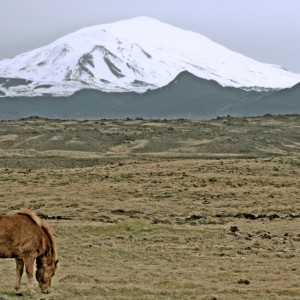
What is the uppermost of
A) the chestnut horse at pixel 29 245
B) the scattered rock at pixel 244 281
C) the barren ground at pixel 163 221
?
the chestnut horse at pixel 29 245

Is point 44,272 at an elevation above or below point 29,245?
below

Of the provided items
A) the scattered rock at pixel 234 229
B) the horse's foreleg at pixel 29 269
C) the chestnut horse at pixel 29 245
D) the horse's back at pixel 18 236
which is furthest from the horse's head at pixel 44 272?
the scattered rock at pixel 234 229

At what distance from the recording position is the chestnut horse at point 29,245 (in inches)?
531

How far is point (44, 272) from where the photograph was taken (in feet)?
45.9

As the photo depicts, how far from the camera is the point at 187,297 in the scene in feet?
45.6

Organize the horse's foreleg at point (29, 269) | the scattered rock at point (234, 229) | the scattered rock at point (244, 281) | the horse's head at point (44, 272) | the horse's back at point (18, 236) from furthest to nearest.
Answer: the scattered rock at point (234, 229)
the scattered rock at point (244, 281)
the horse's head at point (44, 272)
the horse's foreleg at point (29, 269)
the horse's back at point (18, 236)

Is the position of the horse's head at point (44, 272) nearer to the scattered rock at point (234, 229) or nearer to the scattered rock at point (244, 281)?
the scattered rock at point (244, 281)

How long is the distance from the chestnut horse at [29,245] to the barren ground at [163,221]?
42 cm

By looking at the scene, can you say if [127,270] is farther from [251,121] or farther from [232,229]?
[251,121]

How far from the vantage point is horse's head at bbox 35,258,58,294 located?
1397 centimetres

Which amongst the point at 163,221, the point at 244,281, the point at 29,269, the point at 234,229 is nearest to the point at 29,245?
the point at 29,269

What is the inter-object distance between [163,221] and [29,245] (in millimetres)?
12463

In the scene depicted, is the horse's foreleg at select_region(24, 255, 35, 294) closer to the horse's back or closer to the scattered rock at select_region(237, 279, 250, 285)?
the horse's back

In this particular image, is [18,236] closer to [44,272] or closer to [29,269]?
[29,269]
